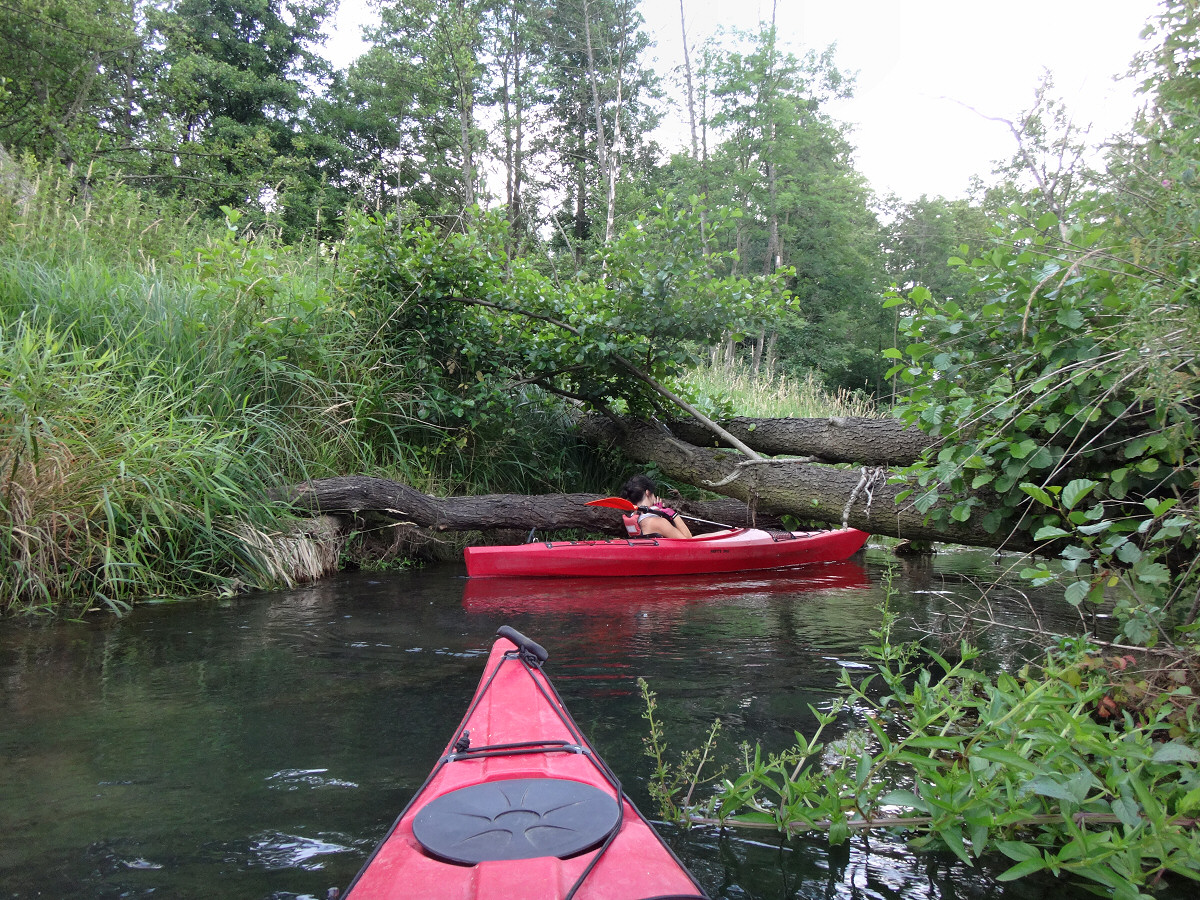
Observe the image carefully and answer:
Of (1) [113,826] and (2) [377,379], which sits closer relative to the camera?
(1) [113,826]

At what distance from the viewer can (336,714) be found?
10.0 feet

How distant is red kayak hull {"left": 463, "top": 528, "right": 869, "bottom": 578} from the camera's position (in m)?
6.13

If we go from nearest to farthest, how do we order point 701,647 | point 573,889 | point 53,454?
1. point 573,889
2. point 701,647
3. point 53,454

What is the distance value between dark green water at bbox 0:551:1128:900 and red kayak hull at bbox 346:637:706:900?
0.09 m

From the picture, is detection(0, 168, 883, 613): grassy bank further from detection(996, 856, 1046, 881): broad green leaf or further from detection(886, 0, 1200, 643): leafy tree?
detection(996, 856, 1046, 881): broad green leaf

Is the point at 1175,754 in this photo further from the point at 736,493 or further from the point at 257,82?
the point at 257,82

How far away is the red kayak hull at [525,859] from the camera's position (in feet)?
4.54

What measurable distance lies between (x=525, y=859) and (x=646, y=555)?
481 centimetres

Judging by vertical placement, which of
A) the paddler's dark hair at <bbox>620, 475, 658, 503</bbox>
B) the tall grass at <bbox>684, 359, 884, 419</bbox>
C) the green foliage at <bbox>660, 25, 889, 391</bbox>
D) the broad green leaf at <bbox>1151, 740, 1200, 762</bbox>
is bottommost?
the broad green leaf at <bbox>1151, 740, 1200, 762</bbox>

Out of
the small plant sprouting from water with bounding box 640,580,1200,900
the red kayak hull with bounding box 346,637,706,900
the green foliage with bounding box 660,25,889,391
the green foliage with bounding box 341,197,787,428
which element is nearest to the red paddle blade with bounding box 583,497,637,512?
the green foliage with bounding box 341,197,787,428

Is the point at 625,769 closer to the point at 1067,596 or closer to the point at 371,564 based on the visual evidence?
the point at 1067,596

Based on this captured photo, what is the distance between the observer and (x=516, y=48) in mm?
21984

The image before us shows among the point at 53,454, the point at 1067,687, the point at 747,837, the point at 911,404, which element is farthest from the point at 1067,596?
the point at 53,454

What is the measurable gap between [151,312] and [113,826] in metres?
4.74
